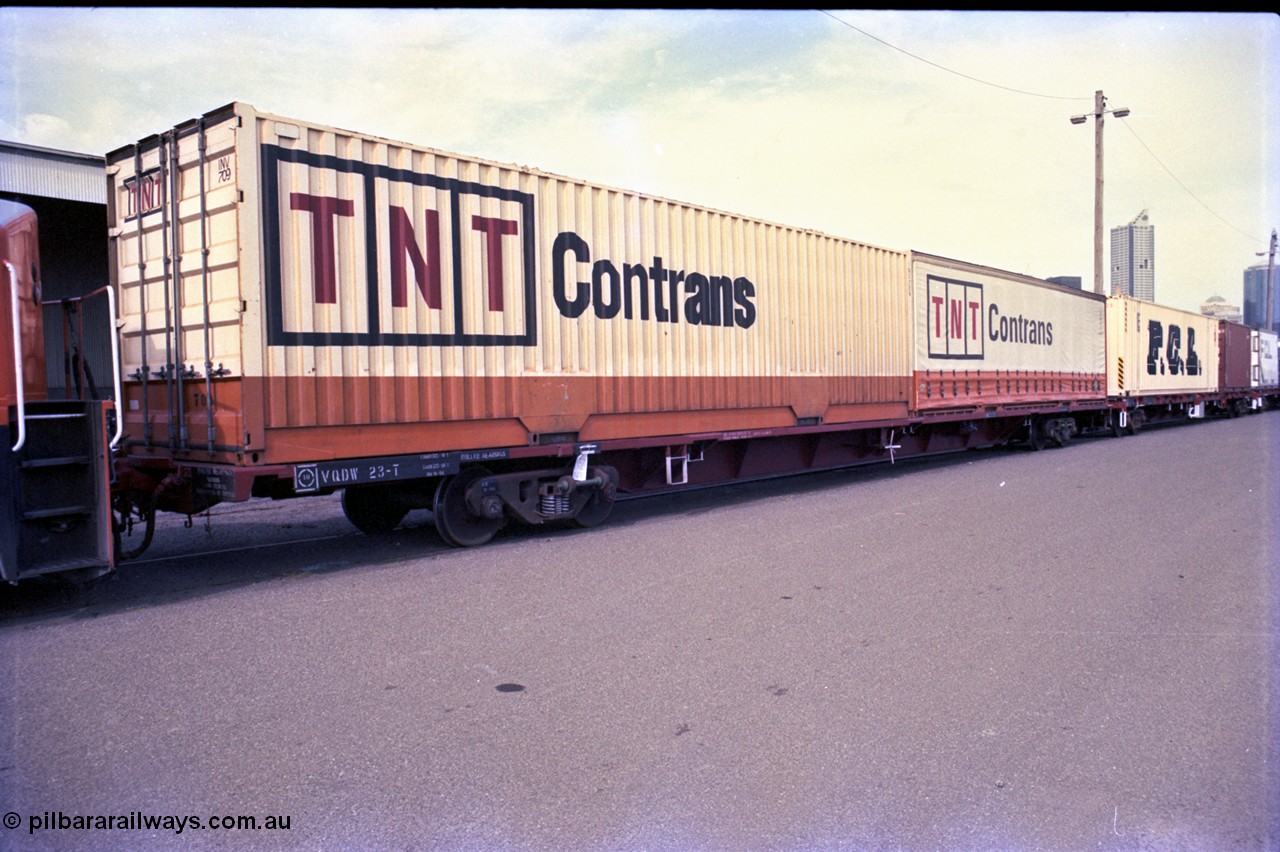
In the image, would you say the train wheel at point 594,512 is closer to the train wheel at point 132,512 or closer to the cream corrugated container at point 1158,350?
the train wheel at point 132,512

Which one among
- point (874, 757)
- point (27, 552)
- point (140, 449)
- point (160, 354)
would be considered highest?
point (160, 354)

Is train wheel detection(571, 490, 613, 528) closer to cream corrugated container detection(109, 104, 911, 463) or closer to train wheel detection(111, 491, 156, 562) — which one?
cream corrugated container detection(109, 104, 911, 463)

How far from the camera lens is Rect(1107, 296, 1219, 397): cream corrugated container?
23281 millimetres

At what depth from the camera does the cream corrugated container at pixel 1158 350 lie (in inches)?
917

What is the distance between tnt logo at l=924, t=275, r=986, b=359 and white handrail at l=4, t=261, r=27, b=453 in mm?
12698

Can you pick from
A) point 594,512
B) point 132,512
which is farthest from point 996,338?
point 132,512

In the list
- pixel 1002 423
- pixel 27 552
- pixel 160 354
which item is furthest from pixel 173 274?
pixel 1002 423

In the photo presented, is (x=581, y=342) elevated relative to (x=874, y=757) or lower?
elevated

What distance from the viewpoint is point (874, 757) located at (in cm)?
377

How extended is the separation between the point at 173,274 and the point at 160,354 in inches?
29.9

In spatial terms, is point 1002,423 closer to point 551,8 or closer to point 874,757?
point 874,757

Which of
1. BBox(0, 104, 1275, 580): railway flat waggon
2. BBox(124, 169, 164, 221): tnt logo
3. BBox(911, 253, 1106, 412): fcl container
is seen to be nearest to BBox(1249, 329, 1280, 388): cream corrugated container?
BBox(911, 253, 1106, 412): fcl container

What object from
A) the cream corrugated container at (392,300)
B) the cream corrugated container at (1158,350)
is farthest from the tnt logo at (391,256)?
the cream corrugated container at (1158,350)

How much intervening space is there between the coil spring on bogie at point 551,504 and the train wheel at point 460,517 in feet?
1.78
